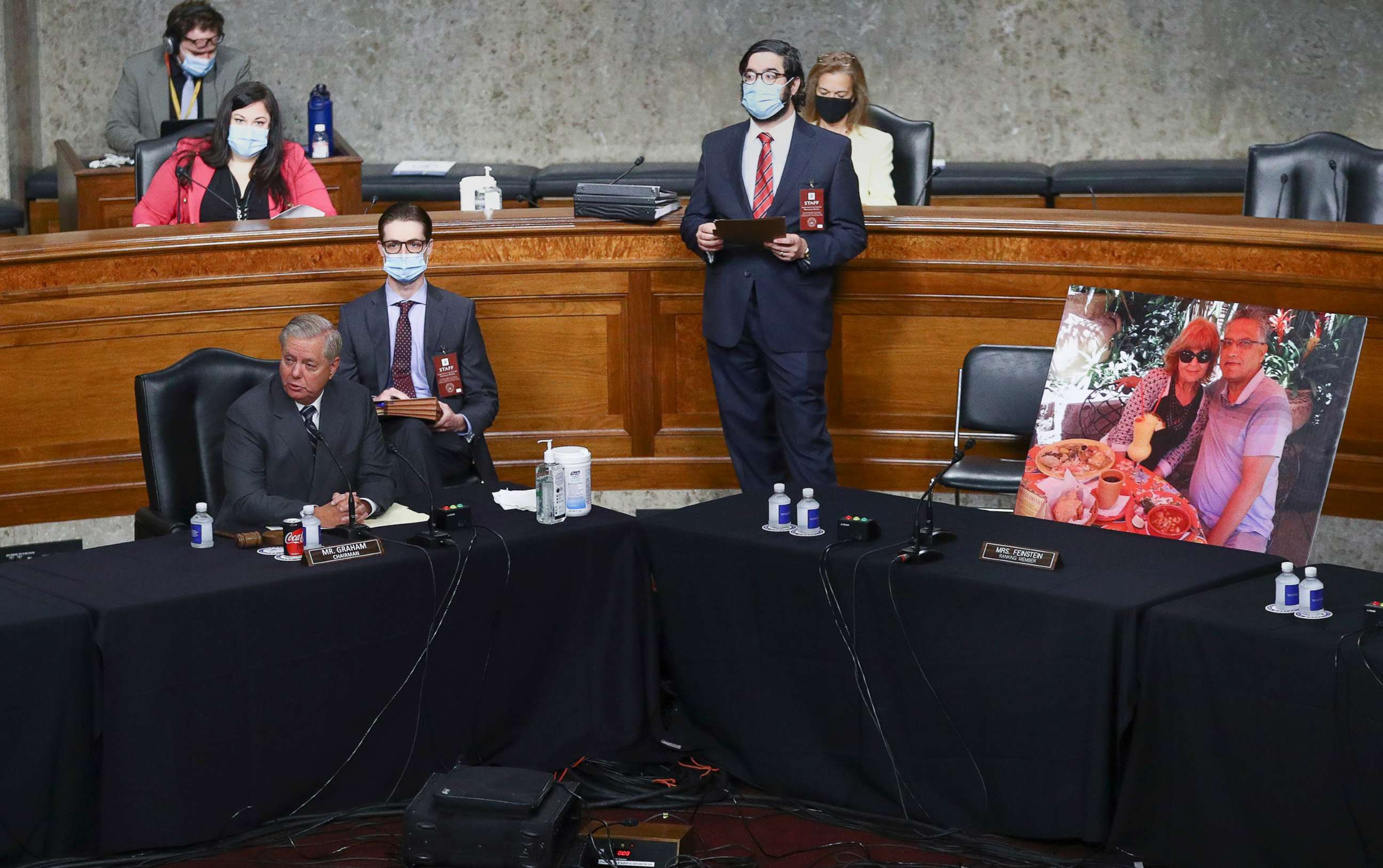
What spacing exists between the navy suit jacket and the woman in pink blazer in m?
1.58

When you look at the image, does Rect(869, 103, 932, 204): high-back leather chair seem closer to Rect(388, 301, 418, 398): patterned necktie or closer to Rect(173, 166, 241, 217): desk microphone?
Rect(388, 301, 418, 398): patterned necktie

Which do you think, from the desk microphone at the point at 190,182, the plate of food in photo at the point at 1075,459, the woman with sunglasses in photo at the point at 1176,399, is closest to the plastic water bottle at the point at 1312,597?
the woman with sunglasses in photo at the point at 1176,399

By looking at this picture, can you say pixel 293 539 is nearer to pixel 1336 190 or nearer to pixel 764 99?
pixel 764 99

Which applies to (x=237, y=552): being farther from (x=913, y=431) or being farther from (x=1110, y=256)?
(x=1110, y=256)

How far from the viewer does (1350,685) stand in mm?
3133

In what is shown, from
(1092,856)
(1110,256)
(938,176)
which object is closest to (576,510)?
(1092,856)

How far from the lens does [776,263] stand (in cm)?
536

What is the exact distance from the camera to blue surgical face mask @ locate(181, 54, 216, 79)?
7645 millimetres

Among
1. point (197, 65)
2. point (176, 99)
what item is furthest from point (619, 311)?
point (176, 99)

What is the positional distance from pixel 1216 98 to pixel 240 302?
19.6 ft

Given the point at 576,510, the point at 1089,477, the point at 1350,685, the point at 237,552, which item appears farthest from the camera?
the point at 1089,477

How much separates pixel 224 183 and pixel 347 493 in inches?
86.0

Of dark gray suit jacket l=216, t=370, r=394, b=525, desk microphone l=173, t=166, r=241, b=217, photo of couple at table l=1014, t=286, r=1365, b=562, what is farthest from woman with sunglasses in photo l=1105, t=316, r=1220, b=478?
desk microphone l=173, t=166, r=241, b=217

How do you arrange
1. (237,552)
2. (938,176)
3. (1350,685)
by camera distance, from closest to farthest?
1. (1350,685)
2. (237,552)
3. (938,176)
